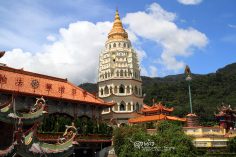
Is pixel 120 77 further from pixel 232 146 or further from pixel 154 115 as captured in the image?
pixel 232 146

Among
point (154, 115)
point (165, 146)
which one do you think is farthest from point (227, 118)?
point (165, 146)

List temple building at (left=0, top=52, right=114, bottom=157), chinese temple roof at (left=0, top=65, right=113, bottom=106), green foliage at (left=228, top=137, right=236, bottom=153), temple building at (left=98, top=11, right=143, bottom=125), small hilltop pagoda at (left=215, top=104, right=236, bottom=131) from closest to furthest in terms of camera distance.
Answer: temple building at (left=0, top=52, right=114, bottom=157), chinese temple roof at (left=0, top=65, right=113, bottom=106), green foliage at (left=228, top=137, right=236, bottom=153), small hilltop pagoda at (left=215, top=104, right=236, bottom=131), temple building at (left=98, top=11, right=143, bottom=125)

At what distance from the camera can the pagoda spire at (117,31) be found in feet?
183

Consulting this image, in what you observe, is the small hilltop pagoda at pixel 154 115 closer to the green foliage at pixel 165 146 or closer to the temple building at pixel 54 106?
the temple building at pixel 54 106

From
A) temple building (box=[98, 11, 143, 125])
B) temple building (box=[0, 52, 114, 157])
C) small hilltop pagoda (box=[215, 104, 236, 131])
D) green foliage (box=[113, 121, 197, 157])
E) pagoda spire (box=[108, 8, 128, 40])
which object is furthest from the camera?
pagoda spire (box=[108, 8, 128, 40])

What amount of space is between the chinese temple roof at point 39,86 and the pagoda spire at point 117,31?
17.7 metres

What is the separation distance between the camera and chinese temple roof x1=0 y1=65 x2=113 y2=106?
3234 centimetres

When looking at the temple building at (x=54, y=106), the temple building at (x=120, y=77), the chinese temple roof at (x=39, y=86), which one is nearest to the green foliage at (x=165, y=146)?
the temple building at (x=54, y=106)

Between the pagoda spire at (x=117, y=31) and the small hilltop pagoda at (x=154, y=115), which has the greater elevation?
the pagoda spire at (x=117, y=31)

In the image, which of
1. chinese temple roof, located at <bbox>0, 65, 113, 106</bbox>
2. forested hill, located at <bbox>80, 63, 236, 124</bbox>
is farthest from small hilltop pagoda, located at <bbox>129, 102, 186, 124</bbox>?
forested hill, located at <bbox>80, 63, 236, 124</bbox>

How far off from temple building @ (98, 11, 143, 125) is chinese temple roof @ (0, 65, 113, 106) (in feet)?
42.2

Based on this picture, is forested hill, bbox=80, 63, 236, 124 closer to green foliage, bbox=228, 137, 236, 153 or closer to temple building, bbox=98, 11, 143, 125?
temple building, bbox=98, 11, 143, 125

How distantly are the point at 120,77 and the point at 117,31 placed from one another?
26.2 ft

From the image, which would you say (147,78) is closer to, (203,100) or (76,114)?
(203,100)
